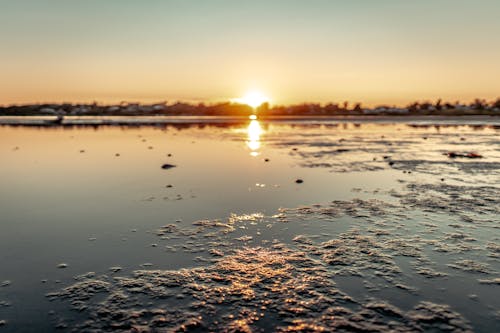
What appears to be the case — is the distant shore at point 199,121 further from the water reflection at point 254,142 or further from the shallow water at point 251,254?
the shallow water at point 251,254

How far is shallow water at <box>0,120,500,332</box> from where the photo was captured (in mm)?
7238

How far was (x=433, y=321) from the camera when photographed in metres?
6.95

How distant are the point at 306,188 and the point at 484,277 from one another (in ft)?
35.6

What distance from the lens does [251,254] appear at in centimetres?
1020

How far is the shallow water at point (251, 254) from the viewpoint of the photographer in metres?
7.24

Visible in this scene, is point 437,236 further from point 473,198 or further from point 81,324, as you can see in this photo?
point 81,324

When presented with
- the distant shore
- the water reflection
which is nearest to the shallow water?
the water reflection

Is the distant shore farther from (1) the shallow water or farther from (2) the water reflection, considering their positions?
(1) the shallow water

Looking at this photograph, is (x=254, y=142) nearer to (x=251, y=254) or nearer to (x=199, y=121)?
(x=251, y=254)

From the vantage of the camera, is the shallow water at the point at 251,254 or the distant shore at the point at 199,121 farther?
the distant shore at the point at 199,121

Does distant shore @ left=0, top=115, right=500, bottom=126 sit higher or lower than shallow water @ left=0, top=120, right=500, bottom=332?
higher

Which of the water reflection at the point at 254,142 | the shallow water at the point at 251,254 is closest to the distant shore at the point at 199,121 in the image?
the water reflection at the point at 254,142

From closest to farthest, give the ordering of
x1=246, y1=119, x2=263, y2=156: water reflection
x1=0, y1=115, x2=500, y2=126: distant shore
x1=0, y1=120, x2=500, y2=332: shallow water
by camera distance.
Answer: x1=0, y1=120, x2=500, y2=332: shallow water, x1=246, y1=119, x2=263, y2=156: water reflection, x1=0, y1=115, x2=500, y2=126: distant shore

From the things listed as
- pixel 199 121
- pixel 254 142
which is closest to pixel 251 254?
pixel 254 142
